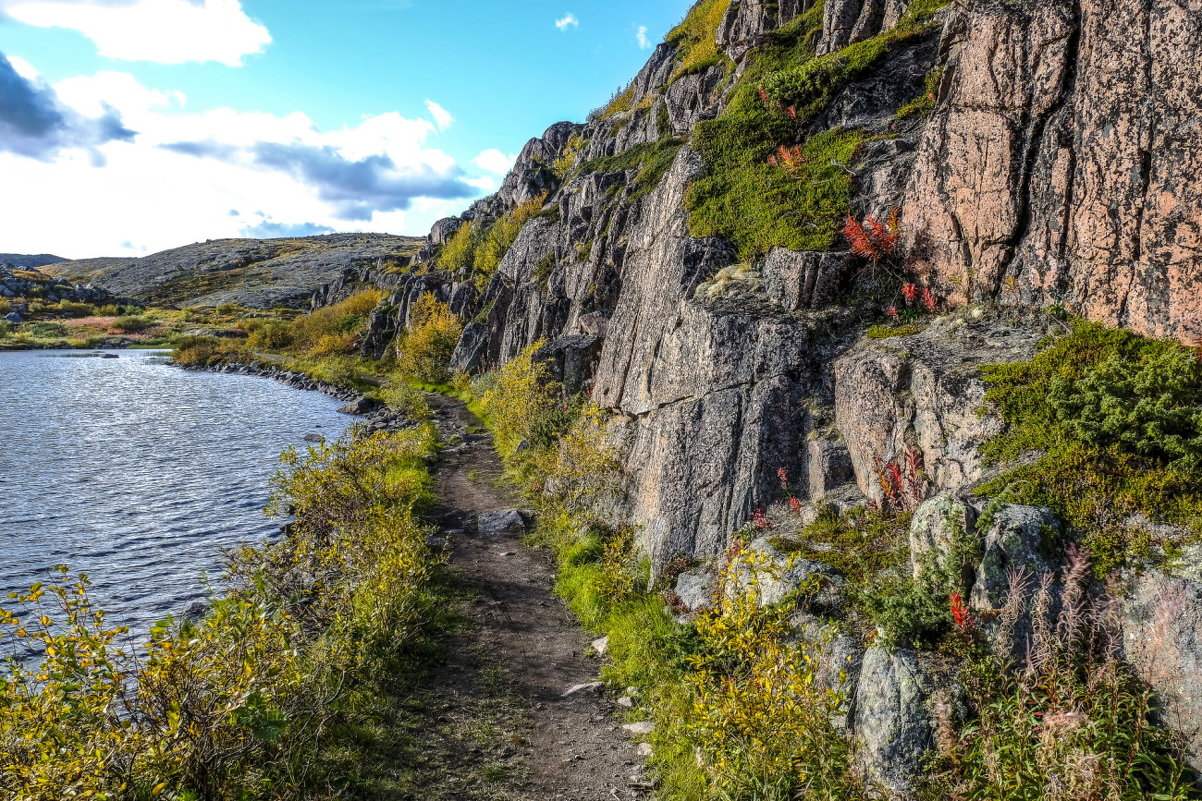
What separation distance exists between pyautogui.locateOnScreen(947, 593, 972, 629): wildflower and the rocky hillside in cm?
20

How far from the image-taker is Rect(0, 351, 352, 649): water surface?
67.1 ft

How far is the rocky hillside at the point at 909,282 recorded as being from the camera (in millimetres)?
8297

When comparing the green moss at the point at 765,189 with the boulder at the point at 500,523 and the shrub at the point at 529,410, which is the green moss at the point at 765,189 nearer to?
the shrub at the point at 529,410

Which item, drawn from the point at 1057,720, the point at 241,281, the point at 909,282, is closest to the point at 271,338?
the point at 241,281

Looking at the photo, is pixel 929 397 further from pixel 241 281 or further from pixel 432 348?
pixel 241 281

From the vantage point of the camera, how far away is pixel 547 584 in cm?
1791

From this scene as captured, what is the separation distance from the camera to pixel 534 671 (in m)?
13.5

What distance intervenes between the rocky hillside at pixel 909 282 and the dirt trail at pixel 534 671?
306 centimetres

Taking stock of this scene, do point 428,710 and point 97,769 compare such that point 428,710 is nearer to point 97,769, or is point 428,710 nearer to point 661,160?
point 97,769

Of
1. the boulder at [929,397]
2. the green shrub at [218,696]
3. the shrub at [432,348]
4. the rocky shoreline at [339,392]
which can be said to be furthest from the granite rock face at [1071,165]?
the shrub at [432,348]

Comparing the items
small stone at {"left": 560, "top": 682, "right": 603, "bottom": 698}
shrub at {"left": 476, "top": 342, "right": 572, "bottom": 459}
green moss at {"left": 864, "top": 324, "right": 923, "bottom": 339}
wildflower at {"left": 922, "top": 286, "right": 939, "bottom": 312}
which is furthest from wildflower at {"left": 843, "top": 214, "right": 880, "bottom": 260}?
shrub at {"left": 476, "top": 342, "right": 572, "bottom": 459}

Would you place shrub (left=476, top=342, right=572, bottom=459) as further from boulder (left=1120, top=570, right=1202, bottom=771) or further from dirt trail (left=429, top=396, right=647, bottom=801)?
boulder (left=1120, top=570, right=1202, bottom=771)

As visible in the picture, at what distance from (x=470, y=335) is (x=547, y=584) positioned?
42.8 m

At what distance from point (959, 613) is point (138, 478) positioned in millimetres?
35698
